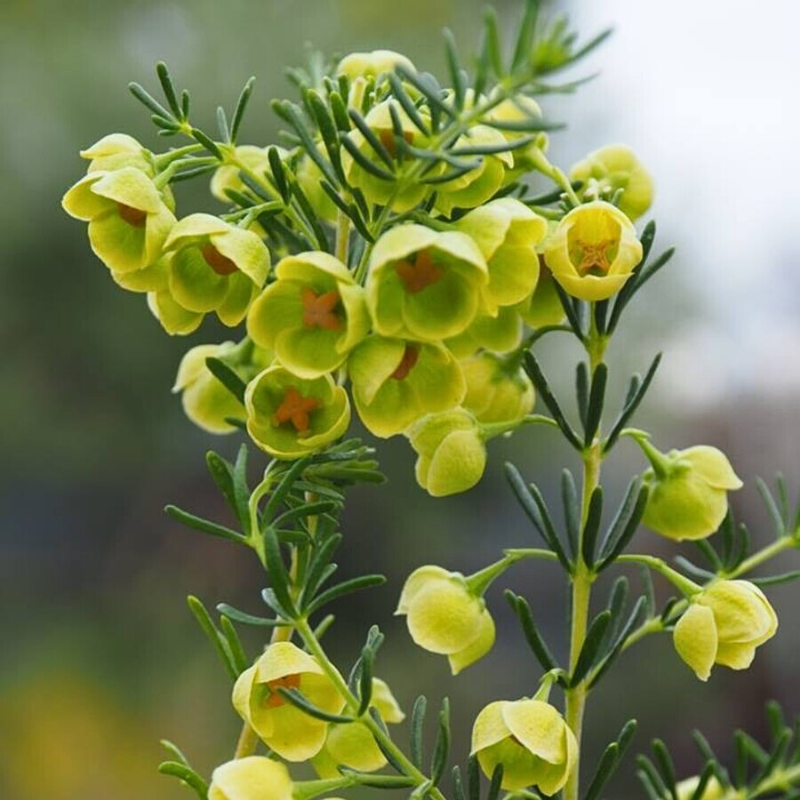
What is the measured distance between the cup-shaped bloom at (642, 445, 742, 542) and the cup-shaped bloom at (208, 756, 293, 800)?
0.15 metres

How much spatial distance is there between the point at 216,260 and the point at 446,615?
14 cm

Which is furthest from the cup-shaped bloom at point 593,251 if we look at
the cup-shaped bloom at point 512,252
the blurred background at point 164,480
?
the blurred background at point 164,480

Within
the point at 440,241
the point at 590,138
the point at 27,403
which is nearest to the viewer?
the point at 440,241

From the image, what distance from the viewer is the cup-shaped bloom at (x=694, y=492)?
385mm

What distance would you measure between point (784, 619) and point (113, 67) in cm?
241

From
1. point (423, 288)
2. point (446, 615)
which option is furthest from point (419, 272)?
point (446, 615)

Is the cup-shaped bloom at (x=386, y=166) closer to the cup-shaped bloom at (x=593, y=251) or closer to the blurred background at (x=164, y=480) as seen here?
the cup-shaped bloom at (x=593, y=251)

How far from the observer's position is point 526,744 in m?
0.32

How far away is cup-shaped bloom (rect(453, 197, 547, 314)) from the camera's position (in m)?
0.32

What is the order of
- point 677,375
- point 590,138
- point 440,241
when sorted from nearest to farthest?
point 440,241, point 677,375, point 590,138

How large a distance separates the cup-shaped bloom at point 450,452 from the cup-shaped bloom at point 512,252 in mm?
55

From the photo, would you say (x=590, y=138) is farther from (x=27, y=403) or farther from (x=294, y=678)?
(x=294, y=678)

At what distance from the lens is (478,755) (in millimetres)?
340

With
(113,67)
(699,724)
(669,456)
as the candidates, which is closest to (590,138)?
(113,67)
